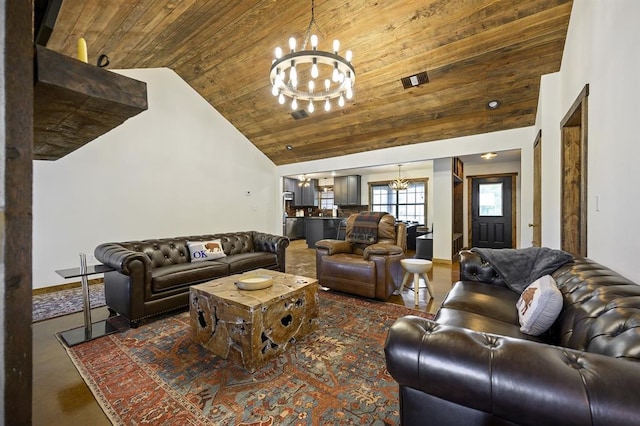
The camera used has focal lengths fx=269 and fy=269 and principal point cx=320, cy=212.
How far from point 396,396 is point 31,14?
228cm

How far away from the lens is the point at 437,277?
4508 mm

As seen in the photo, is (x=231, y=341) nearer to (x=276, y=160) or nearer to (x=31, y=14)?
(x=31, y=14)

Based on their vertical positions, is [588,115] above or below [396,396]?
above

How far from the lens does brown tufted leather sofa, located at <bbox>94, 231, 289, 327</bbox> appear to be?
103 inches

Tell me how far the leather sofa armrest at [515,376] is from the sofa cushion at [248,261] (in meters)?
2.98

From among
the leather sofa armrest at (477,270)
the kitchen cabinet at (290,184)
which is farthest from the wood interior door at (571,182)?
the kitchen cabinet at (290,184)

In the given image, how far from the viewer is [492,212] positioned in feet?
21.9

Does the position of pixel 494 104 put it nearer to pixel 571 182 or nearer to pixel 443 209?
pixel 571 182

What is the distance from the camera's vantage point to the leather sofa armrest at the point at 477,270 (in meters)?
2.40

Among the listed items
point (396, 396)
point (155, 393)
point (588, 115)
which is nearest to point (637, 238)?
point (588, 115)

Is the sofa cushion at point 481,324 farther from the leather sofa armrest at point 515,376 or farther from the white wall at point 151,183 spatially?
the white wall at point 151,183

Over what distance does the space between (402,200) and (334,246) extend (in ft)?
18.1

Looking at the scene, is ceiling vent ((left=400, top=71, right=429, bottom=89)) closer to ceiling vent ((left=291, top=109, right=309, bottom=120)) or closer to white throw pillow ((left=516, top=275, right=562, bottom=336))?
ceiling vent ((left=291, top=109, right=309, bottom=120))

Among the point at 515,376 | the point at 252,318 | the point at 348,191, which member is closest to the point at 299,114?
the point at 348,191
